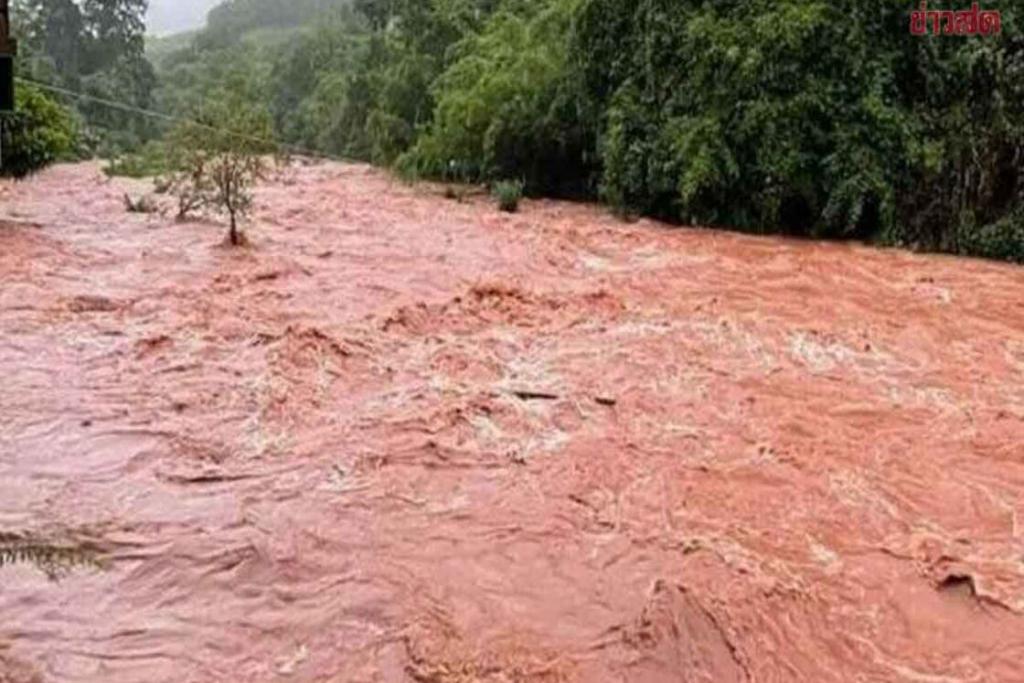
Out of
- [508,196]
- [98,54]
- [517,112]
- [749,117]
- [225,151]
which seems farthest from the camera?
[98,54]

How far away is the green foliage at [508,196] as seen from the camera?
15039 millimetres

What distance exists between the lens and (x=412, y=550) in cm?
447

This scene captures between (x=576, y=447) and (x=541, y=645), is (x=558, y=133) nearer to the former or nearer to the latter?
(x=576, y=447)

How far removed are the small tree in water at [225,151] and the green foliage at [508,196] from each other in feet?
11.6

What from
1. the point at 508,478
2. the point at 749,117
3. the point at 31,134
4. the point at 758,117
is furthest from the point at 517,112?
the point at 508,478

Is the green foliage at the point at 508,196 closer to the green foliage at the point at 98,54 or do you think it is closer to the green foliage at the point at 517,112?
the green foliage at the point at 517,112

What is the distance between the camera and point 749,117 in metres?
12.7

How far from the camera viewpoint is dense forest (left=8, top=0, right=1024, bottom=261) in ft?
39.8

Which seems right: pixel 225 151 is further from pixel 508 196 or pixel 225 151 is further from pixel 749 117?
pixel 749 117

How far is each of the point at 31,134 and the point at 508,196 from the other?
699 cm

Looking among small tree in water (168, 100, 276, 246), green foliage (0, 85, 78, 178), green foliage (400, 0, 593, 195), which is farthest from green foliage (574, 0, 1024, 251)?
green foliage (0, 85, 78, 178)

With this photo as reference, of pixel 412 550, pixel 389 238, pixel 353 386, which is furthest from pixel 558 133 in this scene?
pixel 412 550

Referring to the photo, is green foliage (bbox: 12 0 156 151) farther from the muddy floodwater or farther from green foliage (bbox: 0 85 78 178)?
the muddy floodwater

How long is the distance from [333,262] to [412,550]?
265 inches
